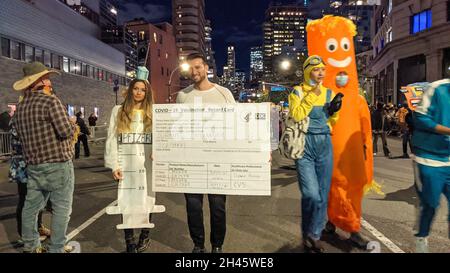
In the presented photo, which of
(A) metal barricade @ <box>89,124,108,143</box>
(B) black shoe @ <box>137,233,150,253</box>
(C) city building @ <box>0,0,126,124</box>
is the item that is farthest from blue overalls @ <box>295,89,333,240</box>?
(C) city building @ <box>0,0,126,124</box>

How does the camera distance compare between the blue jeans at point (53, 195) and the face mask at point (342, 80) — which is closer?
the blue jeans at point (53, 195)

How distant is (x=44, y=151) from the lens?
12.4 feet

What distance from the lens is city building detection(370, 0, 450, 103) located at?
2964 centimetres

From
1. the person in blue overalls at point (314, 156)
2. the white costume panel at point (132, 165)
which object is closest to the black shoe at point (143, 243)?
the white costume panel at point (132, 165)

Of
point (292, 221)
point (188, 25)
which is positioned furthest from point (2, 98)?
point (188, 25)

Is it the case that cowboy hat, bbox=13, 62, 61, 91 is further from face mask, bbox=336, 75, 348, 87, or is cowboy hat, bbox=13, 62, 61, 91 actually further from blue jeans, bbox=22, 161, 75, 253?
face mask, bbox=336, 75, 348, 87

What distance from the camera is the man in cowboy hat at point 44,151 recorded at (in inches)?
149

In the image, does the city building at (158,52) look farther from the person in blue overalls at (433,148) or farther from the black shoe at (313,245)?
the person in blue overalls at (433,148)

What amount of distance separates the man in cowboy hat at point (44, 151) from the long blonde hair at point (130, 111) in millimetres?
534

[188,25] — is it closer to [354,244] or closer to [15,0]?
[15,0]

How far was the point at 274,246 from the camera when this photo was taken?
14.9ft

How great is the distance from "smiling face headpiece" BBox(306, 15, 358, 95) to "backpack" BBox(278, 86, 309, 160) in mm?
598

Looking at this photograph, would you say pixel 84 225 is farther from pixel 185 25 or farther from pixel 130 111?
pixel 185 25
